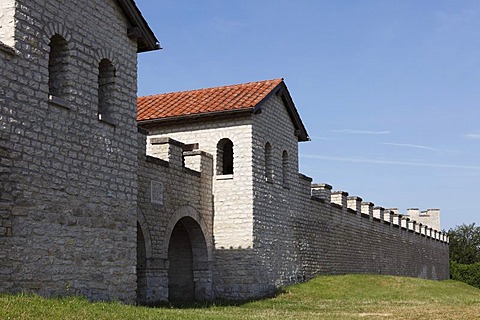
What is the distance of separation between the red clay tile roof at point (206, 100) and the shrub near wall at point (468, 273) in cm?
3222

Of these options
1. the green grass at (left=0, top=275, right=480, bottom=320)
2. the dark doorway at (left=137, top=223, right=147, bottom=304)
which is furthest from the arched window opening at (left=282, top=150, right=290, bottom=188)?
the dark doorway at (left=137, top=223, right=147, bottom=304)

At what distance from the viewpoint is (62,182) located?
11969 mm

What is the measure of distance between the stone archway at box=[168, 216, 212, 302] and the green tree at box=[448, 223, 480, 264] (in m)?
44.9

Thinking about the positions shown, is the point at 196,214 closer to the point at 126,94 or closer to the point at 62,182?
the point at 126,94

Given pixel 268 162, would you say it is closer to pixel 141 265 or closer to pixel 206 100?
pixel 206 100

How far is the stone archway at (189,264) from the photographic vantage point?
1944 centimetres

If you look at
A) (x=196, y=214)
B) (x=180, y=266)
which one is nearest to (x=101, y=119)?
(x=196, y=214)

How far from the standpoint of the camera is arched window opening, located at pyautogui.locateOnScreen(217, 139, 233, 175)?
67.1 ft

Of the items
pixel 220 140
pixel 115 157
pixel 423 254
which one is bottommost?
pixel 423 254

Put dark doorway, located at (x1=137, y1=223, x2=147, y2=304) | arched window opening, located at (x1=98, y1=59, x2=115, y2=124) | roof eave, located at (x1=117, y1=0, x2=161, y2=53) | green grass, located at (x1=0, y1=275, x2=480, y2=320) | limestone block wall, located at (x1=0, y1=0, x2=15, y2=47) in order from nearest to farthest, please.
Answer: green grass, located at (x1=0, y1=275, x2=480, y2=320)
limestone block wall, located at (x1=0, y1=0, x2=15, y2=47)
arched window opening, located at (x1=98, y1=59, x2=115, y2=124)
roof eave, located at (x1=117, y1=0, x2=161, y2=53)
dark doorway, located at (x1=137, y1=223, x2=147, y2=304)

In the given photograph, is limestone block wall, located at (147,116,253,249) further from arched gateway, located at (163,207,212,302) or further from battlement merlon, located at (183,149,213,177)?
arched gateway, located at (163,207,212,302)

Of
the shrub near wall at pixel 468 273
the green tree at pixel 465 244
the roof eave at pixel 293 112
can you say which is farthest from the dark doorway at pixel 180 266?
the green tree at pixel 465 244

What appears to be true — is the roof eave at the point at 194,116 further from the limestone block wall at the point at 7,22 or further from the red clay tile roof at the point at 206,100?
the limestone block wall at the point at 7,22

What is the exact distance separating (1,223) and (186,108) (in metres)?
11.1
